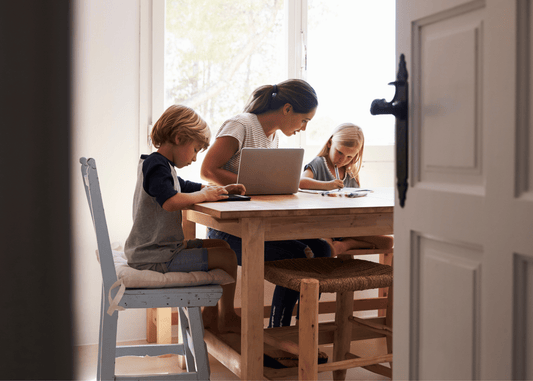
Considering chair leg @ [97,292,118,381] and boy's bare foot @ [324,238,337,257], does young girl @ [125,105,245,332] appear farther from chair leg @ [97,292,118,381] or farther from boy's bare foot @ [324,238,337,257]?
boy's bare foot @ [324,238,337,257]

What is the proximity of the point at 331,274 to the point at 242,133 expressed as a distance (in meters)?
0.74

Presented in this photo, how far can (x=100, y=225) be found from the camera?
154 centimetres

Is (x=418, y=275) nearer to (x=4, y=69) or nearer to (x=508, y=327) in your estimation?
(x=508, y=327)

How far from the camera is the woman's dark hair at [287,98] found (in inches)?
88.2

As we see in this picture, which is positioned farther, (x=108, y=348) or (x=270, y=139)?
(x=270, y=139)

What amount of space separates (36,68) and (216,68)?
9.03 feet

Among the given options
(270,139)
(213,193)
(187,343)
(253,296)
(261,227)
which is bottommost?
(187,343)

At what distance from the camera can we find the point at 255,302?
1.61m

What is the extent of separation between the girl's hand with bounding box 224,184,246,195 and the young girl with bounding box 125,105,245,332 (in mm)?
59

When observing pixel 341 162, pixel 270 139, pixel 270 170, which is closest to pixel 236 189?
pixel 270 170

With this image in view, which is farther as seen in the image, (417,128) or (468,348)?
(417,128)

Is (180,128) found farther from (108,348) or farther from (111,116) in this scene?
(111,116)

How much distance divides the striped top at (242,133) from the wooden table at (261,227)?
17.8 inches

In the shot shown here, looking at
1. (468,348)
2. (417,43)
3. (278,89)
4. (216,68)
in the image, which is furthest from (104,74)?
(468,348)
